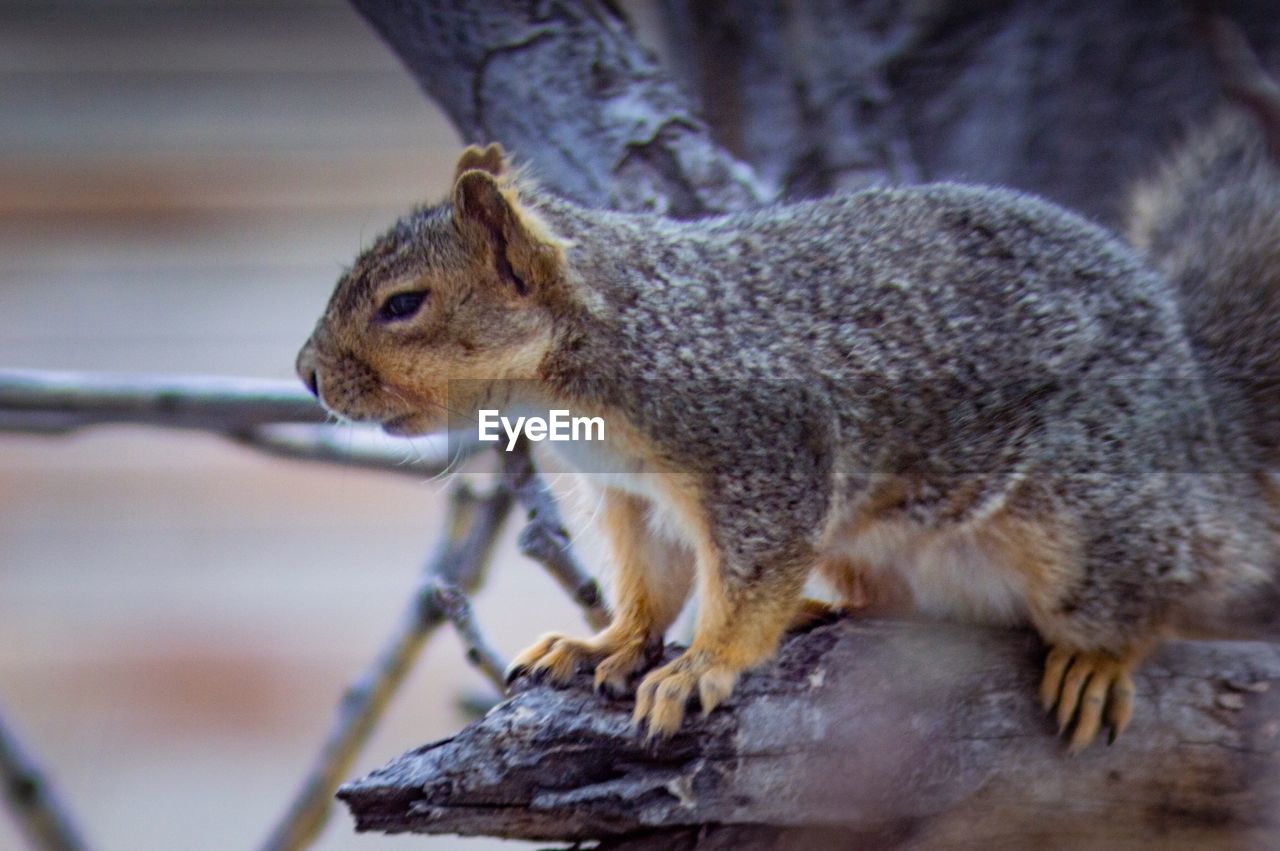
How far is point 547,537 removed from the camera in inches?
44.9

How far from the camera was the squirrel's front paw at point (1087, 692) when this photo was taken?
1.00 metres

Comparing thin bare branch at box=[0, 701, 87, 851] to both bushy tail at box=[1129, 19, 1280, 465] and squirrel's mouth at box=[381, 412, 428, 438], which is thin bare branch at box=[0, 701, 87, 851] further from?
bushy tail at box=[1129, 19, 1280, 465]

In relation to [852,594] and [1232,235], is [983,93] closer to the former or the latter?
[1232,235]

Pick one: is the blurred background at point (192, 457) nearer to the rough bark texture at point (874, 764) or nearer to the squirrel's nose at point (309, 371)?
the squirrel's nose at point (309, 371)

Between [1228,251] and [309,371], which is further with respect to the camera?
[1228,251]

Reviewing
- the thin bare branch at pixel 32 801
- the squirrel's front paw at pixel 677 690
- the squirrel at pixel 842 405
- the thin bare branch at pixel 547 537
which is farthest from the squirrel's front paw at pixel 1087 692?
the thin bare branch at pixel 32 801

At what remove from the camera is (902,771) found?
0.96m

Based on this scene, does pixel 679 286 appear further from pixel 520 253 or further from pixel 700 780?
pixel 700 780

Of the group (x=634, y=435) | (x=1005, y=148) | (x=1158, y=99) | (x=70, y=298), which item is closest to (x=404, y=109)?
(x=70, y=298)

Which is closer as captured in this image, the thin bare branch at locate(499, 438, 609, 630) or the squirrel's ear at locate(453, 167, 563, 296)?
the squirrel's ear at locate(453, 167, 563, 296)

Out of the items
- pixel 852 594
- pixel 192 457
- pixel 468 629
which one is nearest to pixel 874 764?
pixel 852 594

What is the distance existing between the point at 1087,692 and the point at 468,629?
0.52 m

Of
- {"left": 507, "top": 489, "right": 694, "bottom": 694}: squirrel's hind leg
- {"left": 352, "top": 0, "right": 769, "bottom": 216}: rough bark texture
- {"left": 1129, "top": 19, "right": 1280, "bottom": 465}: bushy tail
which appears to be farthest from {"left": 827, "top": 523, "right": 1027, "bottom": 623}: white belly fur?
{"left": 352, "top": 0, "right": 769, "bottom": 216}: rough bark texture

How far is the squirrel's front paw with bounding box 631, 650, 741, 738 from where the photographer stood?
938mm
